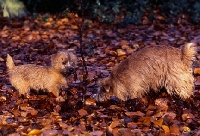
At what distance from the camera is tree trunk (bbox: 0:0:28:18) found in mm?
12070

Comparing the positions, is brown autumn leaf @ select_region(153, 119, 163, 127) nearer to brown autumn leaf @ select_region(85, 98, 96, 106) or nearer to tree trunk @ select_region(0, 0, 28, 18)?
brown autumn leaf @ select_region(85, 98, 96, 106)

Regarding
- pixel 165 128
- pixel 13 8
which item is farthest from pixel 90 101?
pixel 13 8

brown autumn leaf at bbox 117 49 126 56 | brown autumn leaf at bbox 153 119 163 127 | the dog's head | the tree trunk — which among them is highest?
the tree trunk

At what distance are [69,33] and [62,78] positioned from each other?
4.65 metres

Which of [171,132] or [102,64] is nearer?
[171,132]

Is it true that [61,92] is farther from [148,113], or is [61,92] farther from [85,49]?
[85,49]

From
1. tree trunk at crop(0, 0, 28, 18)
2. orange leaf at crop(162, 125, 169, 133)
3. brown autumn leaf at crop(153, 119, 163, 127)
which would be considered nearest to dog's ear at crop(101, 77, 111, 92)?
brown autumn leaf at crop(153, 119, 163, 127)

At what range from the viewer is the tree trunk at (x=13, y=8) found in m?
12.1

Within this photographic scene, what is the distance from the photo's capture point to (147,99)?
230 inches

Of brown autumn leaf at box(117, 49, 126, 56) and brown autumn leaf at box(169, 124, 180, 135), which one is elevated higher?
brown autumn leaf at box(117, 49, 126, 56)

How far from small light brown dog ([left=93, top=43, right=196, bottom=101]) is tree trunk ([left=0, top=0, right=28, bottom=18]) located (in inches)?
281

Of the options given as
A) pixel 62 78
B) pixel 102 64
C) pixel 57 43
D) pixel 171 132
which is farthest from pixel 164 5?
Result: pixel 171 132

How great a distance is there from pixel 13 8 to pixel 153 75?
25.3 feet

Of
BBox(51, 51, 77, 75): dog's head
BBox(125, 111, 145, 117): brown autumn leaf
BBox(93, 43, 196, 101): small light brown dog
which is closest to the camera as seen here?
BBox(125, 111, 145, 117): brown autumn leaf
